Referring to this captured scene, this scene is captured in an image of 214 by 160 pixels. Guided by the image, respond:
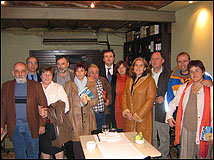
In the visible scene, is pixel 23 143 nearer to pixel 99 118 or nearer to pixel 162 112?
pixel 99 118

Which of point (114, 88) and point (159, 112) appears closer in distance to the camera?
point (159, 112)

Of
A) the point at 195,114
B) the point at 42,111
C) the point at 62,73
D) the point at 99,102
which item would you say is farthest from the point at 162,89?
the point at 42,111

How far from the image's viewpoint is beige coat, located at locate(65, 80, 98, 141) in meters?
3.01

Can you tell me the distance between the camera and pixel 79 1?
384 cm

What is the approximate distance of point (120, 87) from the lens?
140 inches

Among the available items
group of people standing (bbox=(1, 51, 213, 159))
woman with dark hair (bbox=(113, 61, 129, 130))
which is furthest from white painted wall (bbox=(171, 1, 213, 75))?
woman with dark hair (bbox=(113, 61, 129, 130))

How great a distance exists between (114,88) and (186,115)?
1.44 meters

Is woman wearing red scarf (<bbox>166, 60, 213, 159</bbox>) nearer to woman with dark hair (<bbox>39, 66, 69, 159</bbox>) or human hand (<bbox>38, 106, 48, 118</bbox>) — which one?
woman with dark hair (<bbox>39, 66, 69, 159</bbox>)

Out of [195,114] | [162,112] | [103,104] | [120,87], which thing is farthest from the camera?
[120,87]

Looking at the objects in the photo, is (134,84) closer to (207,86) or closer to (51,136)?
(207,86)

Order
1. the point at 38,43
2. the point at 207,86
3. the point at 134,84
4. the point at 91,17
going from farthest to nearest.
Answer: the point at 38,43, the point at 91,17, the point at 134,84, the point at 207,86

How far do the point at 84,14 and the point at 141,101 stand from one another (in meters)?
2.26

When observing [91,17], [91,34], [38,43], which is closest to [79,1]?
[91,17]

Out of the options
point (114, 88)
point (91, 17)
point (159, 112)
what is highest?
point (91, 17)
